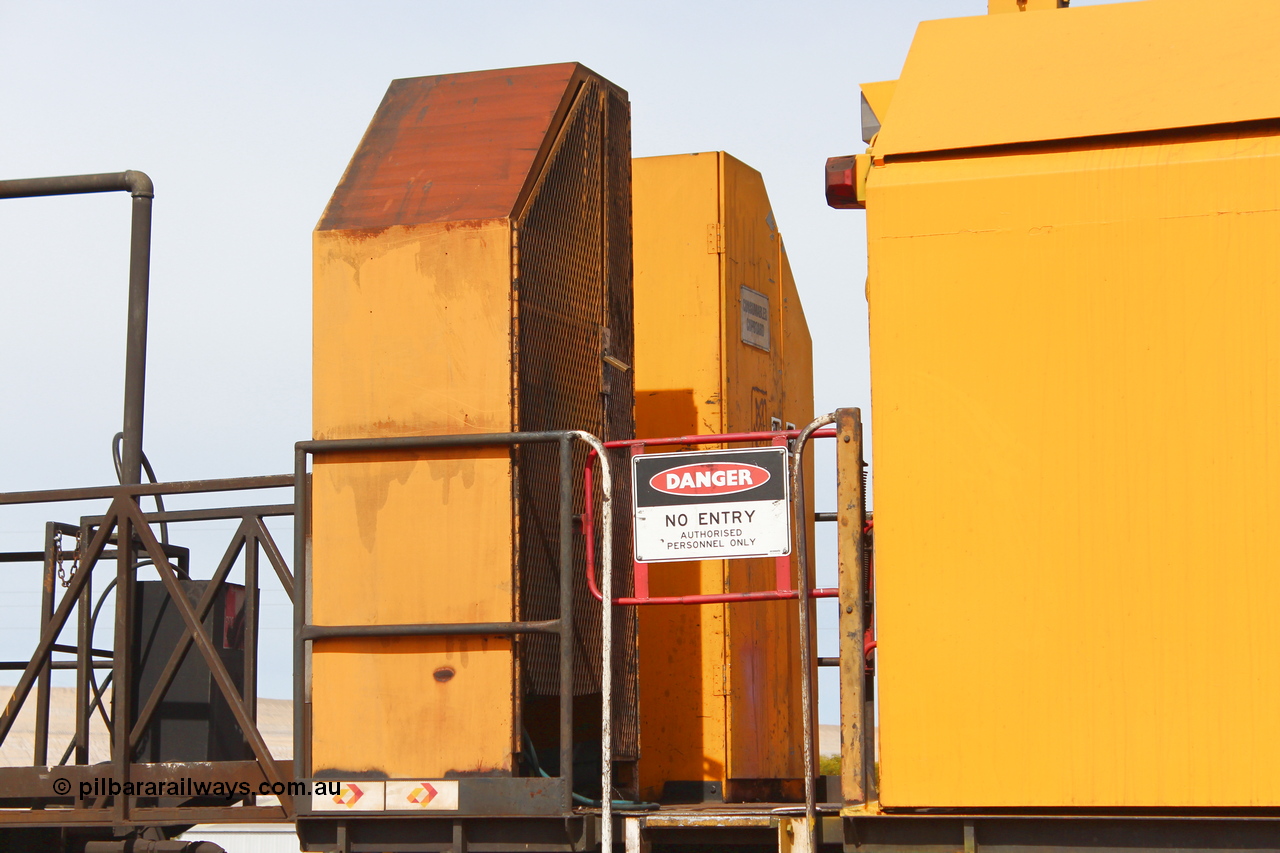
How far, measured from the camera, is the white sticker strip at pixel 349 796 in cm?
536

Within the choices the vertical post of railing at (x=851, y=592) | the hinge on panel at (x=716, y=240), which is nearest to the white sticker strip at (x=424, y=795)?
the vertical post of railing at (x=851, y=592)

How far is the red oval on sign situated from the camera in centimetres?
523

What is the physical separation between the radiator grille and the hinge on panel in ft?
2.51

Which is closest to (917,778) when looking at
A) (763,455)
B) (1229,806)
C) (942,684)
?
(942,684)

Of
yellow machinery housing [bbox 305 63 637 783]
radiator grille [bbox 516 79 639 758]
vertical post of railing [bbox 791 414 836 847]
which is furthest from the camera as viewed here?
radiator grille [bbox 516 79 639 758]

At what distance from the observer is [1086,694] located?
4547 millimetres

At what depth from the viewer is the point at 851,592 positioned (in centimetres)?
499

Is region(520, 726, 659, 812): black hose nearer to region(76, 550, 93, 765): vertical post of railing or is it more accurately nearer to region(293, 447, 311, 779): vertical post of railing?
region(293, 447, 311, 779): vertical post of railing

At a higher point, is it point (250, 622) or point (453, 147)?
point (453, 147)

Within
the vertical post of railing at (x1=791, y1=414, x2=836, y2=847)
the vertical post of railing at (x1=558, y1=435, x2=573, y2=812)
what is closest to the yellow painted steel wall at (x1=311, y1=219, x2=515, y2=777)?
the vertical post of railing at (x1=558, y1=435, x2=573, y2=812)

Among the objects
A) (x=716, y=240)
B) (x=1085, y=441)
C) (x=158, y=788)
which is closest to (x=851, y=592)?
(x=1085, y=441)

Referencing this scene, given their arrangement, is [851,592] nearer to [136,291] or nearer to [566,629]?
[566,629]

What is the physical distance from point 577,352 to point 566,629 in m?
1.50

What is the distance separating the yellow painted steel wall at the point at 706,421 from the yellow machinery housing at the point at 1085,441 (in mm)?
2705
